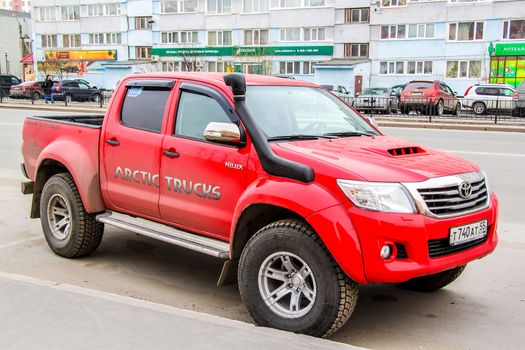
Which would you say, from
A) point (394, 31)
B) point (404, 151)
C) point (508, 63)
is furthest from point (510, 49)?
point (404, 151)

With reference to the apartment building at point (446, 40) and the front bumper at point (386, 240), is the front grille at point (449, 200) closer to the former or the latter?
the front bumper at point (386, 240)

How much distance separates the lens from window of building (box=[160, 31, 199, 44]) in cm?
6175

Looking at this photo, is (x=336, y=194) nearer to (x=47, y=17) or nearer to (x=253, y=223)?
(x=253, y=223)

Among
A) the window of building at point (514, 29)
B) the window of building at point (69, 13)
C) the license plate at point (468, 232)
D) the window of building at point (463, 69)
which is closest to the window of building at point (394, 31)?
the window of building at point (463, 69)

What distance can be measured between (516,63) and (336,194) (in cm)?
4914

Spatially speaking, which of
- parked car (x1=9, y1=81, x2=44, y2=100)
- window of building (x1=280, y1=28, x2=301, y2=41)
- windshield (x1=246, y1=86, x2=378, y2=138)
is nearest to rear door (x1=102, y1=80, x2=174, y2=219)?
windshield (x1=246, y1=86, x2=378, y2=138)

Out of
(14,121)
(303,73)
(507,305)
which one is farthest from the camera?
(303,73)

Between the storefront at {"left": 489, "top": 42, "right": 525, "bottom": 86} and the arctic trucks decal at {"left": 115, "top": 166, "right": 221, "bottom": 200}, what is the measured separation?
4776 centimetres

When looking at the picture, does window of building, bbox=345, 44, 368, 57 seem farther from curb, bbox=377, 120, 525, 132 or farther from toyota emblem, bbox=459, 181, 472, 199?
toyota emblem, bbox=459, 181, 472, 199

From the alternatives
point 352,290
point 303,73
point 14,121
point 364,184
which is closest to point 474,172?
point 364,184

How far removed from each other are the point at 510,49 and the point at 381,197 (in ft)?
161

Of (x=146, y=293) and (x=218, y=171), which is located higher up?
(x=218, y=171)

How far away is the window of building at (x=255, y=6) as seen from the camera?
57.5 meters

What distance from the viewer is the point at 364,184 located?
3586mm
